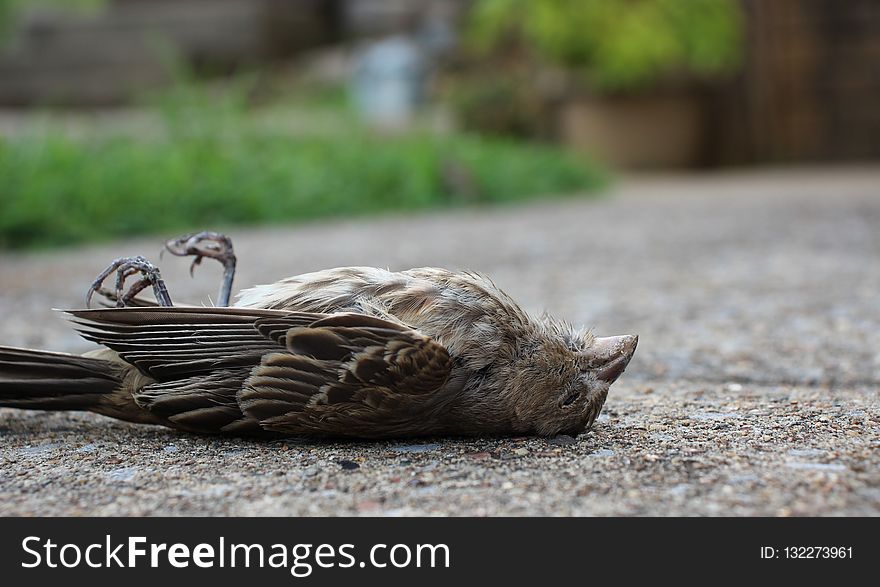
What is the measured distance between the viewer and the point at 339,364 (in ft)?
5.94

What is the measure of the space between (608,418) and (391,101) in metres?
11.9

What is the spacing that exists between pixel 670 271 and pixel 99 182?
3489 millimetres

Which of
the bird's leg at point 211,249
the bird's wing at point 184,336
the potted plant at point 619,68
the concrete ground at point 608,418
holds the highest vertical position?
the potted plant at point 619,68

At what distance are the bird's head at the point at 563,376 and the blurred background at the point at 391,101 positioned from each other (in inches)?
180

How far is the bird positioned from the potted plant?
10799 millimetres

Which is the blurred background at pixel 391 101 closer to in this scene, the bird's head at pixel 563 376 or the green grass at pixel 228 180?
the green grass at pixel 228 180

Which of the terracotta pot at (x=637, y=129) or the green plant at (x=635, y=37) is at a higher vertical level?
the green plant at (x=635, y=37)

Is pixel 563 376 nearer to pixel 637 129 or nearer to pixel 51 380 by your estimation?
pixel 51 380

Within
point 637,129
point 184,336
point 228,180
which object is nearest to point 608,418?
point 184,336

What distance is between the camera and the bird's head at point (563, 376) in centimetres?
196

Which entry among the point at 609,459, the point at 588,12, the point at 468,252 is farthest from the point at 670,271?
the point at 588,12

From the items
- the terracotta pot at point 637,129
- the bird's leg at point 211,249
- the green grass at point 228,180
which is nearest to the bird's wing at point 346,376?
the bird's leg at point 211,249

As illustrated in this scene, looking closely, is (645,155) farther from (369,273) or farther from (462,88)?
(369,273)

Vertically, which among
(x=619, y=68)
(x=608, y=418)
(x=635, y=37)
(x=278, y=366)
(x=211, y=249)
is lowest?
(x=608, y=418)
